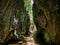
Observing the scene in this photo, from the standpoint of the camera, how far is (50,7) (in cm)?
733

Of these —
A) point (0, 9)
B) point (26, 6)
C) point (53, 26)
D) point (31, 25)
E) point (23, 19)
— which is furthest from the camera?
point (31, 25)

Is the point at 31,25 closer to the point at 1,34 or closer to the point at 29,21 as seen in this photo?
the point at 29,21

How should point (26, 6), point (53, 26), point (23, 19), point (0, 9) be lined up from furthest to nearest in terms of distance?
point (26, 6) → point (23, 19) → point (0, 9) → point (53, 26)

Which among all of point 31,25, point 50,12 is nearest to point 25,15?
point 31,25

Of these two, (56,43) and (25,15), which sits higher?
(25,15)

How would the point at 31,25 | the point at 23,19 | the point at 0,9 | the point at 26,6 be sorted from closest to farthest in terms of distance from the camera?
1. the point at 0,9
2. the point at 23,19
3. the point at 26,6
4. the point at 31,25

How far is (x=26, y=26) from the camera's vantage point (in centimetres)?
1562

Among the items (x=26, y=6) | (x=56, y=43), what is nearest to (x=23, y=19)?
(x=26, y=6)

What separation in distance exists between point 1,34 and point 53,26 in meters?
3.83

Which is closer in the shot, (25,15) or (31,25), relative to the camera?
(25,15)

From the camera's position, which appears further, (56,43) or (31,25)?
(31,25)

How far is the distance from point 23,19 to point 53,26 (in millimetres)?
7815

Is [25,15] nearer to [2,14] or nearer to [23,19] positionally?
[23,19]

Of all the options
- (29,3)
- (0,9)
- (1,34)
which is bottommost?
(1,34)
